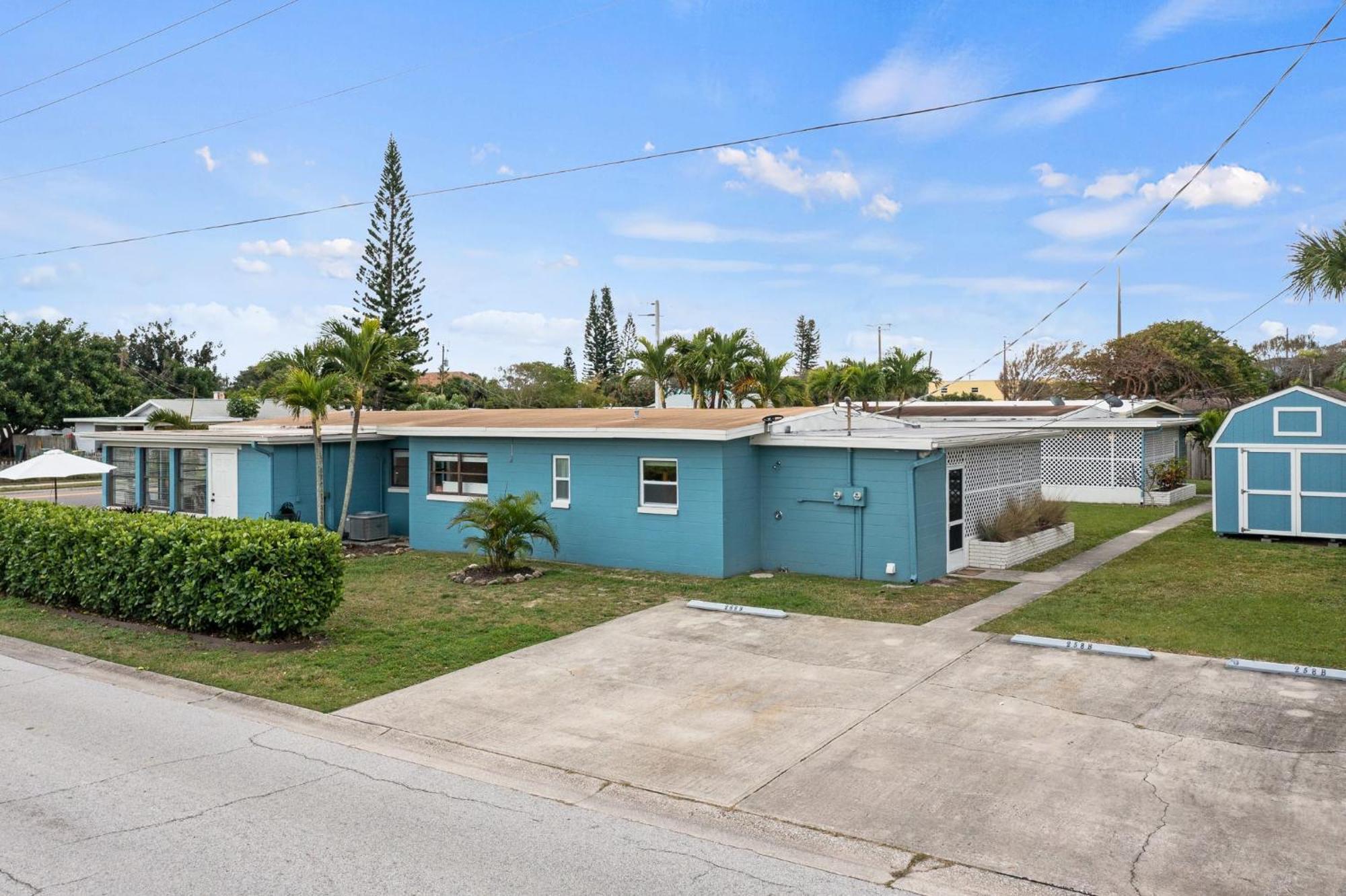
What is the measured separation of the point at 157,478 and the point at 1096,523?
73.4 ft

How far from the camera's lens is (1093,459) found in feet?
90.7

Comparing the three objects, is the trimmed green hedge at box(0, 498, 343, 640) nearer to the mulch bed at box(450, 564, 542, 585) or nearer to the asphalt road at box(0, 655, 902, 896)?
the asphalt road at box(0, 655, 902, 896)

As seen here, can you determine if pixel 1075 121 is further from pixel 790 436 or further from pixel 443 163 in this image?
pixel 443 163

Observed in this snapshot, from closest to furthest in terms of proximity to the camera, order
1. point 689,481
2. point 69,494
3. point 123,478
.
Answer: point 689,481, point 123,478, point 69,494

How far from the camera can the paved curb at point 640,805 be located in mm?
5352

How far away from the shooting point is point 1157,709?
8.22m

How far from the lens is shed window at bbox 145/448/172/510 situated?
21.3 meters

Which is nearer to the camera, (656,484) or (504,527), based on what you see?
(504,527)

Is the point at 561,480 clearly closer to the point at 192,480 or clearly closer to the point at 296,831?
the point at 192,480

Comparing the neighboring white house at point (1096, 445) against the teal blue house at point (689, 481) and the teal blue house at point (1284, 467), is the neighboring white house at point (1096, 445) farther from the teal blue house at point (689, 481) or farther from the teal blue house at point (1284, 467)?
the teal blue house at point (689, 481)

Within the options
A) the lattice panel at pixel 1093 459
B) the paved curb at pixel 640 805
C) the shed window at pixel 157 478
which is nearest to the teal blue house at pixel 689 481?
the shed window at pixel 157 478

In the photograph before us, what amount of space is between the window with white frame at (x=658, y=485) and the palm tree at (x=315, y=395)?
20.4ft

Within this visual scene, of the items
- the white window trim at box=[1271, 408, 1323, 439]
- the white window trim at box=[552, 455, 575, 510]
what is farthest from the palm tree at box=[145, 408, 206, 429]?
the white window trim at box=[1271, 408, 1323, 439]

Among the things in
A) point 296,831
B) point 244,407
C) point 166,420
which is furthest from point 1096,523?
point 244,407
